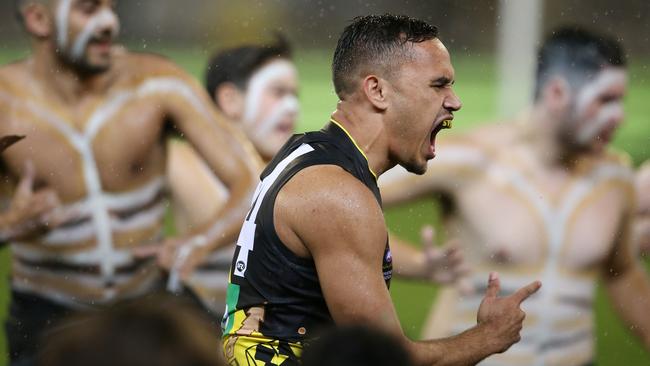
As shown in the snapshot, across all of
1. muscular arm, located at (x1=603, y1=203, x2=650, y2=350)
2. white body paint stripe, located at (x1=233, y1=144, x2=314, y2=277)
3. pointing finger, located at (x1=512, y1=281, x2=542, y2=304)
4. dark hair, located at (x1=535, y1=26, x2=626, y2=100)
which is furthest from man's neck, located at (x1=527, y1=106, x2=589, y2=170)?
white body paint stripe, located at (x1=233, y1=144, x2=314, y2=277)

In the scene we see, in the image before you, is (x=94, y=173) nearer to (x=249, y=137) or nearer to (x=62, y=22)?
(x=62, y=22)

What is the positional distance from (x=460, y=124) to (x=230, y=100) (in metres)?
7.85

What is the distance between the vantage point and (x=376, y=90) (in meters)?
3.29

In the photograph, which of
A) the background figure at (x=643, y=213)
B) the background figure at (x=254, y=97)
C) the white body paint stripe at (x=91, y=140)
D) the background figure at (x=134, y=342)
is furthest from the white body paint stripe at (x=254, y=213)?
the background figure at (x=643, y=213)

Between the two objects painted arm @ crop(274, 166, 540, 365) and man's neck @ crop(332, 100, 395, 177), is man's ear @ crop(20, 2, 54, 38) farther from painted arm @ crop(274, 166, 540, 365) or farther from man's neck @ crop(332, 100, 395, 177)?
painted arm @ crop(274, 166, 540, 365)

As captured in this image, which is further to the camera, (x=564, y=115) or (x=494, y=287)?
(x=564, y=115)

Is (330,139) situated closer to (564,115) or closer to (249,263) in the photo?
(249,263)

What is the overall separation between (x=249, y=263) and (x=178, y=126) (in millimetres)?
2168

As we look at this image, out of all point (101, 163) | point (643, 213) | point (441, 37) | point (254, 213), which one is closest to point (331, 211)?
point (254, 213)

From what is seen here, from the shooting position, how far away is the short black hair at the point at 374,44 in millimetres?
3303

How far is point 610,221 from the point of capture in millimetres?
5242

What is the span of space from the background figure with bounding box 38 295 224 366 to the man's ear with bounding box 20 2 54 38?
3476mm

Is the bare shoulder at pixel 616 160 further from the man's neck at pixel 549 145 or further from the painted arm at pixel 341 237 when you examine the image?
the painted arm at pixel 341 237

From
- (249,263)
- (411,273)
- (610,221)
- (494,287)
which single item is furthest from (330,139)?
(610,221)
